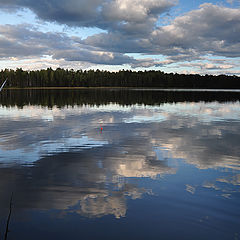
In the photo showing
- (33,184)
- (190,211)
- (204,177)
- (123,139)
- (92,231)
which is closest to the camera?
(92,231)

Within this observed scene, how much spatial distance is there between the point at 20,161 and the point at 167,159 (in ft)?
27.4

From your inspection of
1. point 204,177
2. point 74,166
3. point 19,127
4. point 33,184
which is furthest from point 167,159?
point 19,127

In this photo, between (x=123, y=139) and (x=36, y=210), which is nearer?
(x=36, y=210)

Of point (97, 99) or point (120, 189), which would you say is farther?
point (97, 99)

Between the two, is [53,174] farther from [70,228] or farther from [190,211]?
A: [190,211]

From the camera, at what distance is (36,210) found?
340 inches

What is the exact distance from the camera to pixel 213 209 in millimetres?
8727

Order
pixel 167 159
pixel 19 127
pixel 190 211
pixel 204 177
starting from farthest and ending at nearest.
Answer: pixel 19 127 → pixel 167 159 → pixel 204 177 → pixel 190 211

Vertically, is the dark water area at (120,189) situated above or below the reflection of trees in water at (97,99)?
below

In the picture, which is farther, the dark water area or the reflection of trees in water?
the reflection of trees in water

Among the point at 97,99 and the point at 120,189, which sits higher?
the point at 97,99

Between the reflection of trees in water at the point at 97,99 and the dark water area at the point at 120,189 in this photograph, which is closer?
the dark water area at the point at 120,189

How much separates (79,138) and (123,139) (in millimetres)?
3611

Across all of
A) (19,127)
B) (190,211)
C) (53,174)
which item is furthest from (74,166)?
(19,127)
